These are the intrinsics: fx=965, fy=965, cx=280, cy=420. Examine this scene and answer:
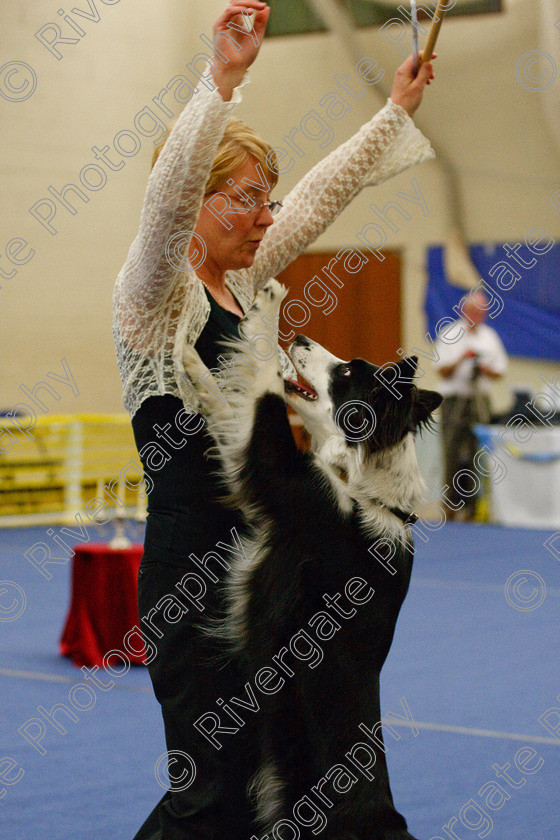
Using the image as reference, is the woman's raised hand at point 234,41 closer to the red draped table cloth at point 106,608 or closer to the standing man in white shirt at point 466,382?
the red draped table cloth at point 106,608

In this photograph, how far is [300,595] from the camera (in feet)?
6.55

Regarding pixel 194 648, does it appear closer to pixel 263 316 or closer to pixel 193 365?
pixel 193 365

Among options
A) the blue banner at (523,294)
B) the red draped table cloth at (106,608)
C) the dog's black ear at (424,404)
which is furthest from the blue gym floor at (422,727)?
the blue banner at (523,294)

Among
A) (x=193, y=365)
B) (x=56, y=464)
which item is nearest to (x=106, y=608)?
(x=193, y=365)

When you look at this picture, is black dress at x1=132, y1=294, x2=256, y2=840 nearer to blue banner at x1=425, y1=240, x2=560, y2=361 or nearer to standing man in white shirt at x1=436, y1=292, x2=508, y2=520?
standing man in white shirt at x1=436, y1=292, x2=508, y2=520

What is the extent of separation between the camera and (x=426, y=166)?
11383 mm

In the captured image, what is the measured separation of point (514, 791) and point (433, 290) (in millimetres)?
8713

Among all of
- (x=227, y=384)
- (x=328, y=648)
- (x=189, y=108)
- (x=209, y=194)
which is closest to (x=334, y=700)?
(x=328, y=648)

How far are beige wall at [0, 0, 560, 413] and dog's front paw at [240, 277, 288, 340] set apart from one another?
9.41 m

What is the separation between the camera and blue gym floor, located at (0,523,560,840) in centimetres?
315

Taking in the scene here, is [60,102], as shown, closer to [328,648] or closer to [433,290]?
[433,290]

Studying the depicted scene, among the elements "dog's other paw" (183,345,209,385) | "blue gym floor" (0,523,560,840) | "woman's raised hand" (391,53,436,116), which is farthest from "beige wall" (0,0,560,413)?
"dog's other paw" (183,345,209,385)

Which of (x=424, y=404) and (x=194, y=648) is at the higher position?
(x=424, y=404)

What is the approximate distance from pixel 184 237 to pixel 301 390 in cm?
66
